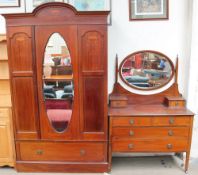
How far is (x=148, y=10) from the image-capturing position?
8.98ft

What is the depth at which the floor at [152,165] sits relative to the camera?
261 cm

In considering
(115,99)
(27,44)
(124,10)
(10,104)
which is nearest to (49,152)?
(10,104)

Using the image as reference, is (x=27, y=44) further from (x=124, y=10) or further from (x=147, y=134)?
(x=147, y=134)

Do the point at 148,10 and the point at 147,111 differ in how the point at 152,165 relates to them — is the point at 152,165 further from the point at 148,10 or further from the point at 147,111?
the point at 148,10

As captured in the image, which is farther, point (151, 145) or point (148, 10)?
point (148, 10)

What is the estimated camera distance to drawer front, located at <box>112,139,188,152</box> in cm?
252

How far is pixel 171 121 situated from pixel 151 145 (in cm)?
37

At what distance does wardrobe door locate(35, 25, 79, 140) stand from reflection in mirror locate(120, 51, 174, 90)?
81cm

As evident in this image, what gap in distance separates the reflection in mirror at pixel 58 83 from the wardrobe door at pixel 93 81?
0.16 metres

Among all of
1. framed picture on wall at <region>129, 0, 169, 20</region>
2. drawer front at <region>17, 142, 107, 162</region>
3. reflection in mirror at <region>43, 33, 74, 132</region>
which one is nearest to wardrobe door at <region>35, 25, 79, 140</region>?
reflection in mirror at <region>43, 33, 74, 132</region>

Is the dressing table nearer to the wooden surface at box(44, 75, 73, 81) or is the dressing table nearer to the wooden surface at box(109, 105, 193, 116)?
the wooden surface at box(109, 105, 193, 116)

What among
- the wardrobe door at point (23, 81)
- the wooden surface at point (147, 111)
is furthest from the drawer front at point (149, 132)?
the wardrobe door at point (23, 81)

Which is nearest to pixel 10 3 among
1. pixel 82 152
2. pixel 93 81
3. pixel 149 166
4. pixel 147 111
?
pixel 93 81

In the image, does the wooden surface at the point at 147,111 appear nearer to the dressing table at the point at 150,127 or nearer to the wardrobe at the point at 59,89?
the dressing table at the point at 150,127
